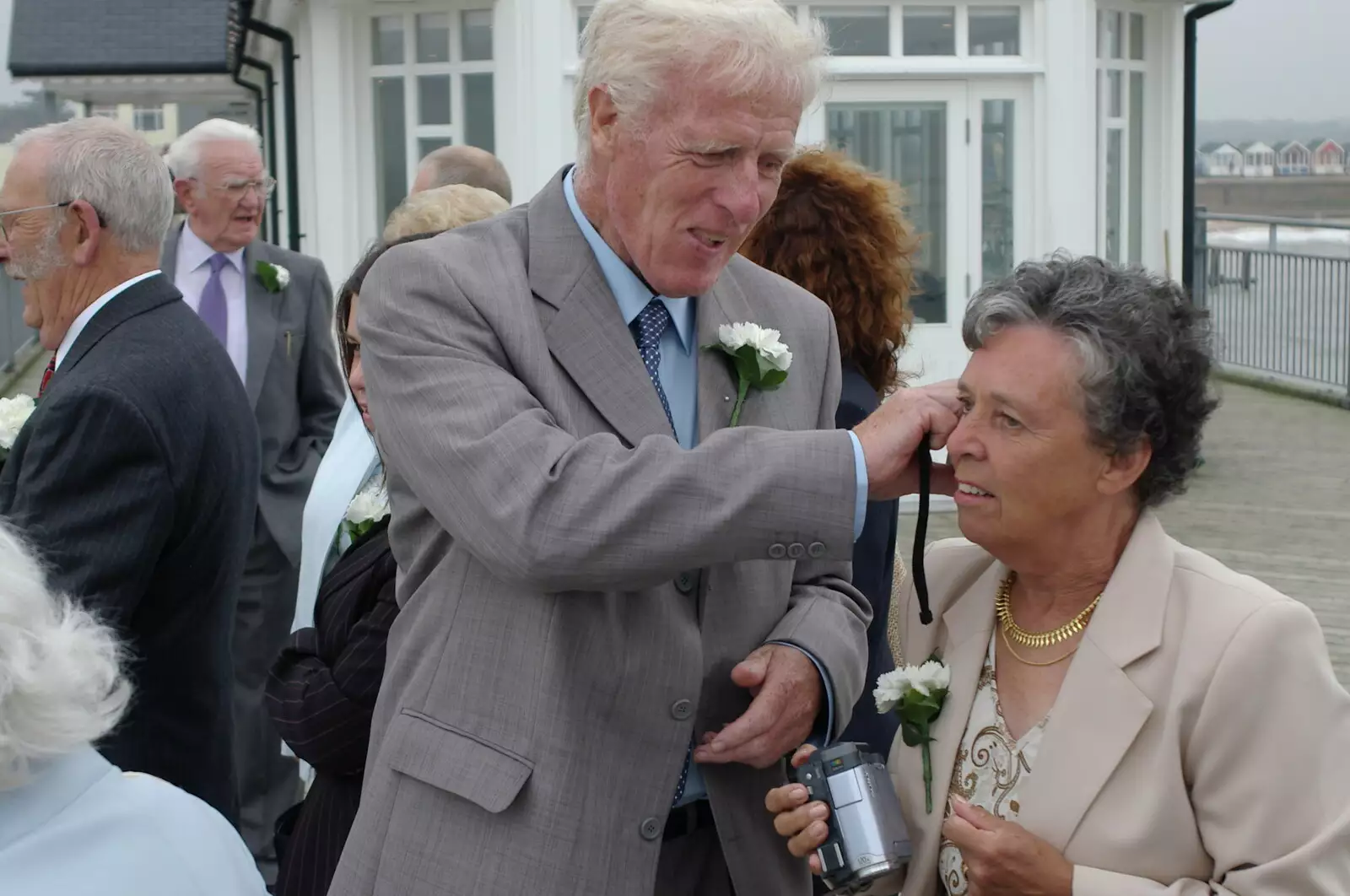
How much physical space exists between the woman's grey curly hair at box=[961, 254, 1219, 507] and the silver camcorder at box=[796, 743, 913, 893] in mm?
659

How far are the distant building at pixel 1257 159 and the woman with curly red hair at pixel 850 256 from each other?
19330mm

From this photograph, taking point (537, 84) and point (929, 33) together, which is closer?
point (537, 84)

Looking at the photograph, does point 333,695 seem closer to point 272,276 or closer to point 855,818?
→ point 855,818

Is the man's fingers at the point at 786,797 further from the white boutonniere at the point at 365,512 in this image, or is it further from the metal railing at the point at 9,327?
the metal railing at the point at 9,327

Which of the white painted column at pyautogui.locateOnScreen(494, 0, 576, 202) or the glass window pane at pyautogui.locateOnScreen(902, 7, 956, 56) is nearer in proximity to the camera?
the white painted column at pyautogui.locateOnScreen(494, 0, 576, 202)

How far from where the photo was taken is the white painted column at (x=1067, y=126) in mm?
11320

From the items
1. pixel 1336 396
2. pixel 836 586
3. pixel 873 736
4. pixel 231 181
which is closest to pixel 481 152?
pixel 231 181

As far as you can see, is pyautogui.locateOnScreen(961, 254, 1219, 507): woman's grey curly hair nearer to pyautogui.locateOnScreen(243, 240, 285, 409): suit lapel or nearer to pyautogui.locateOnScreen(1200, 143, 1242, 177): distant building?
pyautogui.locateOnScreen(243, 240, 285, 409): suit lapel

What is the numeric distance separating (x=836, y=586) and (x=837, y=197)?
60.5 inches

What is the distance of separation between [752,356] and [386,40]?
9.80m

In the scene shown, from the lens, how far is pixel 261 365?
640 centimetres

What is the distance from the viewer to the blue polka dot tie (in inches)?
103

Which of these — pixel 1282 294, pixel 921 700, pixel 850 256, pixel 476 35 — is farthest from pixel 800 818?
pixel 1282 294

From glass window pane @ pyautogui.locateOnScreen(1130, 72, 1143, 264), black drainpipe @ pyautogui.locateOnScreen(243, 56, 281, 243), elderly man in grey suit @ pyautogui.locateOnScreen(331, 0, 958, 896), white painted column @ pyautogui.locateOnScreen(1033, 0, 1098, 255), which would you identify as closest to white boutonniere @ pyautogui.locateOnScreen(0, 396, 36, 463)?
elderly man in grey suit @ pyautogui.locateOnScreen(331, 0, 958, 896)
